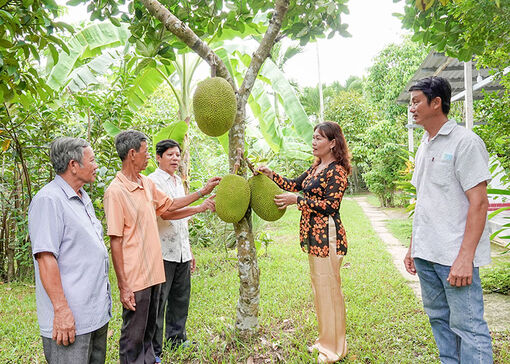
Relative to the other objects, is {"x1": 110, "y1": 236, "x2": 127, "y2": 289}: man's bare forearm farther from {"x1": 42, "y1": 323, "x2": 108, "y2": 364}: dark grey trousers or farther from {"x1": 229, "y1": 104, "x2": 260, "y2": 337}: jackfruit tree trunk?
{"x1": 229, "y1": 104, "x2": 260, "y2": 337}: jackfruit tree trunk

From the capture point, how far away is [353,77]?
24.5 meters

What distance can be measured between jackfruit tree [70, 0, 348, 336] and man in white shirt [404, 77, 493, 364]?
40.8 inches

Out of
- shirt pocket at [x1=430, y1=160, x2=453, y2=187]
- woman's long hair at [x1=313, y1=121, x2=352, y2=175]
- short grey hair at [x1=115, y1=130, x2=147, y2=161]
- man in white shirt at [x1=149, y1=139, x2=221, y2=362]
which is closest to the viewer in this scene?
shirt pocket at [x1=430, y1=160, x2=453, y2=187]

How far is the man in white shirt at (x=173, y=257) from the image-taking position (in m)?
2.73

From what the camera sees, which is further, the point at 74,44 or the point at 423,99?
the point at 74,44

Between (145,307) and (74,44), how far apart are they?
13.6ft

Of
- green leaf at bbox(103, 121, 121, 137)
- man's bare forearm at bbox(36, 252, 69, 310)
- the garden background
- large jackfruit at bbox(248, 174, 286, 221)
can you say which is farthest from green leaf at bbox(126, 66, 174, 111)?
man's bare forearm at bbox(36, 252, 69, 310)

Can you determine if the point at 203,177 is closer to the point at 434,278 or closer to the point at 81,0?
the point at 81,0

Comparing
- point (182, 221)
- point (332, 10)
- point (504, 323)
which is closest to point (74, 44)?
point (182, 221)

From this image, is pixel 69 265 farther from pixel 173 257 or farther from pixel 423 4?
pixel 423 4

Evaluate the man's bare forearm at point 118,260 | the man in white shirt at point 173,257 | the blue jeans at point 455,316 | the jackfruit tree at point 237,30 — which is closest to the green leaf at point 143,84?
the man in white shirt at point 173,257

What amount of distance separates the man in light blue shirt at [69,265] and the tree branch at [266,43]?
111 cm

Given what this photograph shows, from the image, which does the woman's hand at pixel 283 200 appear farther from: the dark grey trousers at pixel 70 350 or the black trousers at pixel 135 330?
the dark grey trousers at pixel 70 350

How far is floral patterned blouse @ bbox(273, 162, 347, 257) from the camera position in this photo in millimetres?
2502
